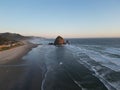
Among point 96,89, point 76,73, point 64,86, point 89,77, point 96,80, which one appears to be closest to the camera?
point 96,89

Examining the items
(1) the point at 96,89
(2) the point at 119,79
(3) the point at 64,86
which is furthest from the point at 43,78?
(2) the point at 119,79

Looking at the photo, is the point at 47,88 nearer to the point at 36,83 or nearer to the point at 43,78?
the point at 36,83

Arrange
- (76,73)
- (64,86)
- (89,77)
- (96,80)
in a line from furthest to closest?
(76,73)
(89,77)
(96,80)
(64,86)

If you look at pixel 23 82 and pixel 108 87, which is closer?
pixel 108 87

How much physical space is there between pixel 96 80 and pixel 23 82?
796cm

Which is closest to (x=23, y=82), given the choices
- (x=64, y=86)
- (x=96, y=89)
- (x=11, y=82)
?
(x=11, y=82)

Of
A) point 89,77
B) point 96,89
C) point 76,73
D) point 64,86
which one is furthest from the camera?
point 76,73

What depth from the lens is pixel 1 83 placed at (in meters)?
18.6

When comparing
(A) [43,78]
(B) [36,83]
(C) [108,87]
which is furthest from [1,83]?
(C) [108,87]

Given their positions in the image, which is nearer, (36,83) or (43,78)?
(36,83)

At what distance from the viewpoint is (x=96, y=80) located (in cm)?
2009

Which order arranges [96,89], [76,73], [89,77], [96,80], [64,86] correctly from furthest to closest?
[76,73] → [89,77] → [96,80] → [64,86] → [96,89]

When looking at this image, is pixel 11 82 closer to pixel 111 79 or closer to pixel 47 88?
pixel 47 88

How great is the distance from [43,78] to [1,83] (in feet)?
16.0
